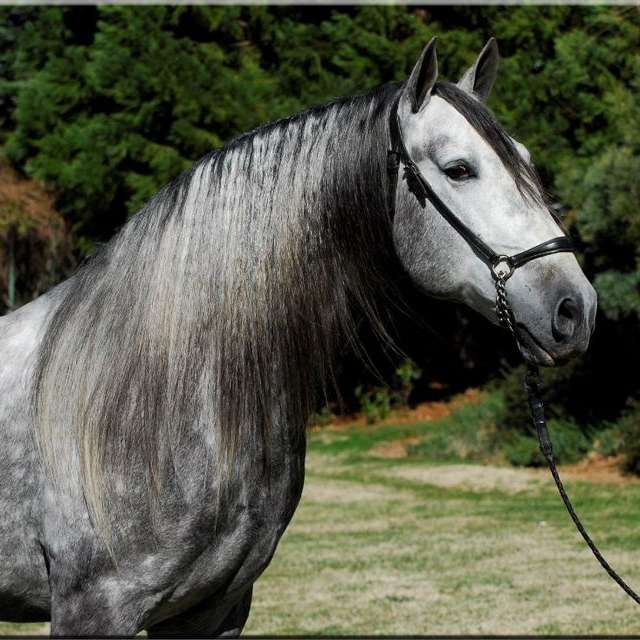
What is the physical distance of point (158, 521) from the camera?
98.3 inches

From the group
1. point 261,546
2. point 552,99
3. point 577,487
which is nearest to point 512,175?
point 261,546

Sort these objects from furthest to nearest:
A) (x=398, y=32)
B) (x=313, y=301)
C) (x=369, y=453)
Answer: (x=398, y=32) < (x=369, y=453) < (x=313, y=301)

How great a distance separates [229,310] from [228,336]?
0.23 ft

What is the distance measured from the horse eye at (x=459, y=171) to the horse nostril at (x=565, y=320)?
417mm

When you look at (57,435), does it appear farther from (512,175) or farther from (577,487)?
(577,487)

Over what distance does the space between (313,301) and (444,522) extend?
741cm

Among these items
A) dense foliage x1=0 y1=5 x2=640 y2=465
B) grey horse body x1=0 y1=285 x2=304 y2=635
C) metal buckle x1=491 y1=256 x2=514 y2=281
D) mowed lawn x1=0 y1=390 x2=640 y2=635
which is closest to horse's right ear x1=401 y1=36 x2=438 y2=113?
metal buckle x1=491 y1=256 x2=514 y2=281

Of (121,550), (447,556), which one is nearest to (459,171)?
(121,550)

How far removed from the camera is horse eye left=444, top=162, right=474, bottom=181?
8.26 ft

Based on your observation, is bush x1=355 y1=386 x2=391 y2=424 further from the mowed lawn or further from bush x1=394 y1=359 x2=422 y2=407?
the mowed lawn

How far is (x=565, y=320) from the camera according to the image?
242cm

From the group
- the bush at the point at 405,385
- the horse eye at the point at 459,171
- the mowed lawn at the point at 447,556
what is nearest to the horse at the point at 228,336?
the horse eye at the point at 459,171

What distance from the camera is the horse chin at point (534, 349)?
2471 mm

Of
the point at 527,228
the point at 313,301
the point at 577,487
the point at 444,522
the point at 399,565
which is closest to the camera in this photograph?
the point at 527,228
